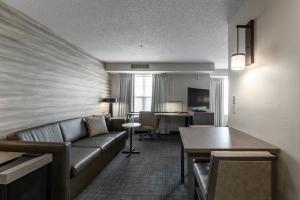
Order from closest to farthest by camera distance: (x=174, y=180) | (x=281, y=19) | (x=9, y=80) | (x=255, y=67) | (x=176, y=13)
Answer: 1. (x=281, y=19)
2. (x=255, y=67)
3. (x=9, y=80)
4. (x=176, y=13)
5. (x=174, y=180)

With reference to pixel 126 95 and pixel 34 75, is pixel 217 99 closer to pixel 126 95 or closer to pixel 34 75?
pixel 126 95

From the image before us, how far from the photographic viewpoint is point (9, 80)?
2.51m

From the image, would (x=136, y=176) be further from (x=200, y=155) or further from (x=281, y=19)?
(x=281, y=19)

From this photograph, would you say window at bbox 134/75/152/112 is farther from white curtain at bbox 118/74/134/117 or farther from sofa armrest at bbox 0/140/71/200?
sofa armrest at bbox 0/140/71/200

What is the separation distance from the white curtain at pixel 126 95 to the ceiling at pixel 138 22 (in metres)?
2.21

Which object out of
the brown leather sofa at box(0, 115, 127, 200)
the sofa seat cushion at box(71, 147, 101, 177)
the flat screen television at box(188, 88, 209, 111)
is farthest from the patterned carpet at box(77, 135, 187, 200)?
the flat screen television at box(188, 88, 209, 111)

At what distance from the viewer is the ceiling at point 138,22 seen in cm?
247

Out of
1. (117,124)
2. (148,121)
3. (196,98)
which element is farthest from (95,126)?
(196,98)

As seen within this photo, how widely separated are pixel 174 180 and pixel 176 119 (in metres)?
4.04

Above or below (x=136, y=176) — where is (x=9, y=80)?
above

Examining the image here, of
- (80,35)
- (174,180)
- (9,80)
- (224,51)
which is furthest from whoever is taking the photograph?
(224,51)

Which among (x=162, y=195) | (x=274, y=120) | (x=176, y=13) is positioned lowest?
(x=162, y=195)

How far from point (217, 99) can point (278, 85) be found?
6215mm

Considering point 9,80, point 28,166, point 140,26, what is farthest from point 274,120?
point 9,80
